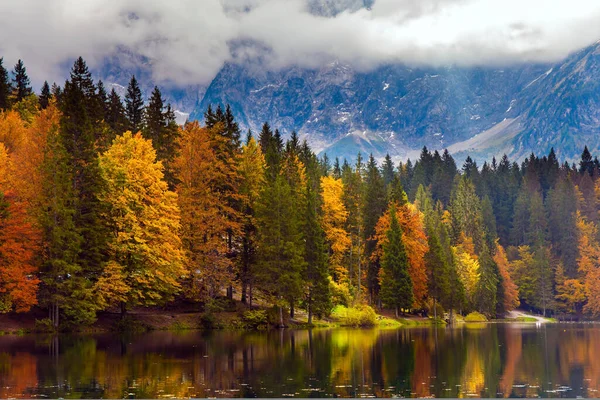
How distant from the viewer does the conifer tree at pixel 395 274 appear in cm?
9362

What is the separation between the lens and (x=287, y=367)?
39219mm

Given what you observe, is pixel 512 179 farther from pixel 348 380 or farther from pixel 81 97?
pixel 348 380

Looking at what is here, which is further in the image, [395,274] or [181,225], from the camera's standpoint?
[395,274]

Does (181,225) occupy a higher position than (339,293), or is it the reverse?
(181,225)

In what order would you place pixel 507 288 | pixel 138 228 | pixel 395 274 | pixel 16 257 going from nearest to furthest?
pixel 16 257 → pixel 138 228 → pixel 395 274 → pixel 507 288

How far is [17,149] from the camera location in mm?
83188

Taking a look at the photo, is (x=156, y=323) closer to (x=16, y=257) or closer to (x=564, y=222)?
(x=16, y=257)

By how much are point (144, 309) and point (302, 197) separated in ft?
76.5

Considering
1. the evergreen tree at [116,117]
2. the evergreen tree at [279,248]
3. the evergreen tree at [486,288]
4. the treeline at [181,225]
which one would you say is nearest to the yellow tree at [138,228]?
the treeline at [181,225]

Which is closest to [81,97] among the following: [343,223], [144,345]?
[144,345]

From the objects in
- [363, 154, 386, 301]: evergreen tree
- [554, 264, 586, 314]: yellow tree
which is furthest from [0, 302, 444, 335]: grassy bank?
[554, 264, 586, 314]: yellow tree

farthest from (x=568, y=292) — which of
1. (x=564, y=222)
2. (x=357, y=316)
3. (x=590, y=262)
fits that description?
(x=357, y=316)

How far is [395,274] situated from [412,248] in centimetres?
680

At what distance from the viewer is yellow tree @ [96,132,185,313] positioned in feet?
216
